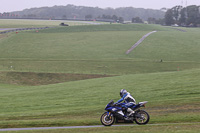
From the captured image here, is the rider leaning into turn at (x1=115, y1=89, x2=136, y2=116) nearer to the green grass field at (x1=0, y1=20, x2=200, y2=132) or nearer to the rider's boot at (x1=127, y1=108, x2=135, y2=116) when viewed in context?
the rider's boot at (x1=127, y1=108, x2=135, y2=116)

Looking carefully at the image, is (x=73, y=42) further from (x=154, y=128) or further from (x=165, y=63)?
(x=154, y=128)

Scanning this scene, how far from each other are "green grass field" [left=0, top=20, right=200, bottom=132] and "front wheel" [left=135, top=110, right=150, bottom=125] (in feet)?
1.86

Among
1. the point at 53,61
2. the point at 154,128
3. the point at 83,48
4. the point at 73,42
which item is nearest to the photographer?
the point at 154,128

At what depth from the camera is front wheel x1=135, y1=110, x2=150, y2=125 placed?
16156mm

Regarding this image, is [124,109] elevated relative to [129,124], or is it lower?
elevated

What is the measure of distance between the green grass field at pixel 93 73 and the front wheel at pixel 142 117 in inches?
22.3

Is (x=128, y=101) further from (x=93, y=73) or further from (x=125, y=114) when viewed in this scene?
(x=93, y=73)

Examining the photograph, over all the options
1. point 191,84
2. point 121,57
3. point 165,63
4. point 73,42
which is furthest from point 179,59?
point 191,84

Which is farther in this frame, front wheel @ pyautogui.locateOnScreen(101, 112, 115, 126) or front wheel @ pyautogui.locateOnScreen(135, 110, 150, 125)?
front wheel @ pyautogui.locateOnScreen(101, 112, 115, 126)

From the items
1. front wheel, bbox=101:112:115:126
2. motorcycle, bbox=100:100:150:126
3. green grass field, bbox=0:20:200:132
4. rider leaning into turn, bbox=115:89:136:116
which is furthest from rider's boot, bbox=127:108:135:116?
green grass field, bbox=0:20:200:132

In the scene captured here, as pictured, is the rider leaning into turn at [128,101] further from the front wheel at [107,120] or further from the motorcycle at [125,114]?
the front wheel at [107,120]

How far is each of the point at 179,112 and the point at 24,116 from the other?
37.0ft

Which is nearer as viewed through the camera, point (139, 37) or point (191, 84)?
point (191, 84)

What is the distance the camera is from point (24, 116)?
21.6 m
